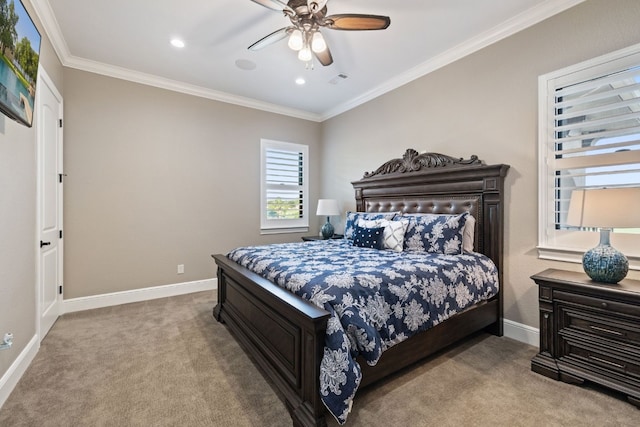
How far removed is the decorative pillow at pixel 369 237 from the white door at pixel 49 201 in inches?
118

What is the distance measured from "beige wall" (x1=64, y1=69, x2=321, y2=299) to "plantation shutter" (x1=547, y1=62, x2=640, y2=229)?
12.5ft

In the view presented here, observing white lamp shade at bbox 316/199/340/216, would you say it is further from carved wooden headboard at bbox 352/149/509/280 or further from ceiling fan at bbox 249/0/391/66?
ceiling fan at bbox 249/0/391/66

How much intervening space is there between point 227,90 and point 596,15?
4.09 metres

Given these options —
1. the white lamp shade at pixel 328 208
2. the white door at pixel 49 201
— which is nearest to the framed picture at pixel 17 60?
the white door at pixel 49 201

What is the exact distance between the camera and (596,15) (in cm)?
230

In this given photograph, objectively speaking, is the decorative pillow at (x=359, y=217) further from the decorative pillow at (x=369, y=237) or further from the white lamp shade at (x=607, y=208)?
the white lamp shade at (x=607, y=208)

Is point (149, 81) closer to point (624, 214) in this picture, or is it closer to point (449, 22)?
point (449, 22)

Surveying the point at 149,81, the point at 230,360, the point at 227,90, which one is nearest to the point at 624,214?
the point at 230,360

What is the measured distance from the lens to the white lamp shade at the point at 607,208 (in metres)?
1.75

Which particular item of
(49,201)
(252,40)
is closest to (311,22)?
(252,40)

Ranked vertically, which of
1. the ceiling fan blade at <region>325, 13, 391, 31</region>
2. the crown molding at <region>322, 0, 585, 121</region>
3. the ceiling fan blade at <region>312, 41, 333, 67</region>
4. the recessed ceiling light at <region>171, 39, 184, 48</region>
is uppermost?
the recessed ceiling light at <region>171, 39, 184, 48</region>

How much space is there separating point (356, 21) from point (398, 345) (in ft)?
7.72

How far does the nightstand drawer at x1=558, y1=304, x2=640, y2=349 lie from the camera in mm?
1815

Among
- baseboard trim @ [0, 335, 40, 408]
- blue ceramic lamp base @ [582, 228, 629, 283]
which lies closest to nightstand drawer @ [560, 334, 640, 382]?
blue ceramic lamp base @ [582, 228, 629, 283]
